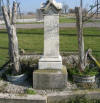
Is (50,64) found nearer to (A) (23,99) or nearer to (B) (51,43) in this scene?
(B) (51,43)

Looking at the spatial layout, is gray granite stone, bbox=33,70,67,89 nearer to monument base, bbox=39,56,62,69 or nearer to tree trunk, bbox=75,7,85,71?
monument base, bbox=39,56,62,69

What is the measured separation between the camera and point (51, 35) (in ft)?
19.4

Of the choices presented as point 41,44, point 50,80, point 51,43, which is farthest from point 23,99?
point 41,44

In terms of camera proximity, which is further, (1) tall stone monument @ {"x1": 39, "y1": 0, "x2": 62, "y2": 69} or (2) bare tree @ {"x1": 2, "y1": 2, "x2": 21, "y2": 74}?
(2) bare tree @ {"x1": 2, "y1": 2, "x2": 21, "y2": 74}

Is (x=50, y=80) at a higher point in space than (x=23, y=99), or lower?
higher

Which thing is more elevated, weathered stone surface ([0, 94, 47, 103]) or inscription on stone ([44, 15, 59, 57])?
inscription on stone ([44, 15, 59, 57])

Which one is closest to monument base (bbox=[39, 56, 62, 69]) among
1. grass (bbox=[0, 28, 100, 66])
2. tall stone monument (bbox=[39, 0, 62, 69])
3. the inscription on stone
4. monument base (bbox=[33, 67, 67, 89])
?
tall stone monument (bbox=[39, 0, 62, 69])

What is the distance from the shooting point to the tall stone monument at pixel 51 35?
5789 millimetres

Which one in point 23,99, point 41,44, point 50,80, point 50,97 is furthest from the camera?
point 41,44

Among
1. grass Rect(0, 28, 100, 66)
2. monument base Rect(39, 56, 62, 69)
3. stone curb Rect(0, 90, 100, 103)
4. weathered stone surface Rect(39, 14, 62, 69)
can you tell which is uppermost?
weathered stone surface Rect(39, 14, 62, 69)

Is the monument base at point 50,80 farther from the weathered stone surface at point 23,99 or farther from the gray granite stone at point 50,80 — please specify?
the weathered stone surface at point 23,99

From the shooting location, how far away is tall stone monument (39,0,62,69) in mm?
5789

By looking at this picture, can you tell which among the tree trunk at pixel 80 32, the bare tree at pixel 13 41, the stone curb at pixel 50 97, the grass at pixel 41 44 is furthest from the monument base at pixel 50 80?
the grass at pixel 41 44

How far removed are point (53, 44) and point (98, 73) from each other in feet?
5.54
